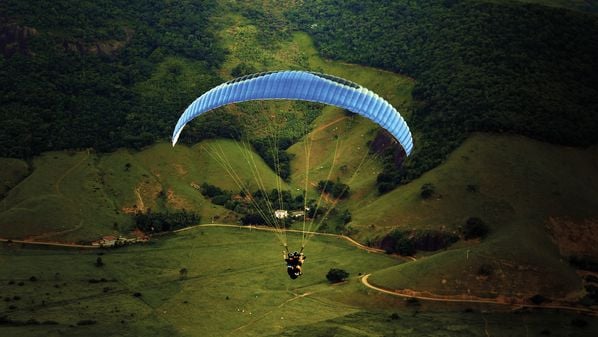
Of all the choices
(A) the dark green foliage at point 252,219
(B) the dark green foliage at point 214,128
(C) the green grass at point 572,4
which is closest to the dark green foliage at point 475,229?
(A) the dark green foliage at point 252,219

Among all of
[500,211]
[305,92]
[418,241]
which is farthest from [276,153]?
[305,92]

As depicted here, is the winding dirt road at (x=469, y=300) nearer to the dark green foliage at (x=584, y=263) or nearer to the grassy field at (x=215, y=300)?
the grassy field at (x=215, y=300)

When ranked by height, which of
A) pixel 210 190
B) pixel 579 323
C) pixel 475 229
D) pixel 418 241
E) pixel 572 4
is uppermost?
pixel 572 4

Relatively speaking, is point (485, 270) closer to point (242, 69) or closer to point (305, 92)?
point (305, 92)

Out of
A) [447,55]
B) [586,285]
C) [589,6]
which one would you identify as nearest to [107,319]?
[586,285]

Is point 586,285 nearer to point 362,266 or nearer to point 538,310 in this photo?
point 538,310

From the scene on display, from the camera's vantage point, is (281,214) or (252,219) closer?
(252,219)

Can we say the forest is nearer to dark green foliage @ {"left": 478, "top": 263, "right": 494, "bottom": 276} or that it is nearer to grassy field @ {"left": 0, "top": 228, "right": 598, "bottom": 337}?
grassy field @ {"left": 0, "top": 228, "right": 598, "bottom": 337}
